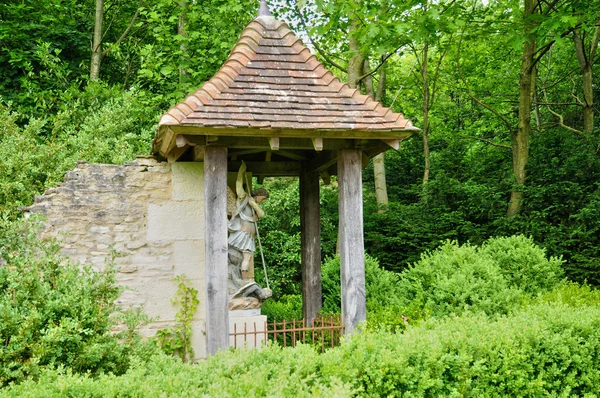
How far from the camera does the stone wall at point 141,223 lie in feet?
21.0

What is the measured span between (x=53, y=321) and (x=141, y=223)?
2338 millimetres

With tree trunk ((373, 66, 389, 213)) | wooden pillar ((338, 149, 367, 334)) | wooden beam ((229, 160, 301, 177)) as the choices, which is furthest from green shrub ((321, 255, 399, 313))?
tree trunk ((373, 66, 389, 213))

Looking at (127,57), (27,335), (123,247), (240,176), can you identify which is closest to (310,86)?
(240,176)

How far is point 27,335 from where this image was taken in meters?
4.13

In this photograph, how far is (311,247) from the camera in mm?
7547

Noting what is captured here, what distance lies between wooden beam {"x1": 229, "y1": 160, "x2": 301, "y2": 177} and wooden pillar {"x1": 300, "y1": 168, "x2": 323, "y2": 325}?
285 millimetres

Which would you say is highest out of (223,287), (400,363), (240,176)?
(240,176)

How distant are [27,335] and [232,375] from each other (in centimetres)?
161

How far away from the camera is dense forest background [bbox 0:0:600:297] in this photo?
9.08 meters

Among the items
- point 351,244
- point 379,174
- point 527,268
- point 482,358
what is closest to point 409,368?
point 482,358

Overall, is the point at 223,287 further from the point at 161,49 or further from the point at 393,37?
the point at 161,49

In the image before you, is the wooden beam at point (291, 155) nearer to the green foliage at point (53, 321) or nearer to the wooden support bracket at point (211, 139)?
the wooden support bracket at point (211, 139)

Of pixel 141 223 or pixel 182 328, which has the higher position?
pixel 141 223

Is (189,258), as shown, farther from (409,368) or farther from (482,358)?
(482,358)
